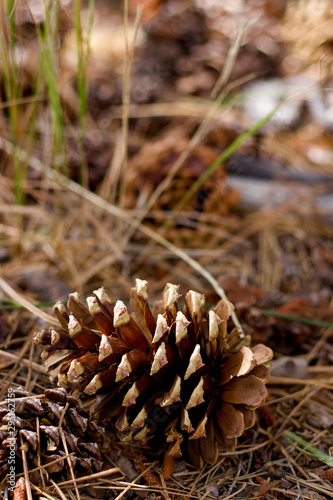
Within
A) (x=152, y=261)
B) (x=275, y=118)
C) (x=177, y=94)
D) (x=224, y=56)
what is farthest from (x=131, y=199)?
(x=224, y=56)

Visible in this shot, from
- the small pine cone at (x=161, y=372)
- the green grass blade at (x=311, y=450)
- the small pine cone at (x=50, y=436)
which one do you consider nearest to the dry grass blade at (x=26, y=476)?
the small pine cone at (x=50, y=436)

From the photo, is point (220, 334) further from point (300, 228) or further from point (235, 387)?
point (300, 228)

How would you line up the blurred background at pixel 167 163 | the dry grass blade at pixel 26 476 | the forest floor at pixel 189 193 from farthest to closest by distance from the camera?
the blurred background at pixel 167 163
the forest floor at pixel 189 193
the dry grass blade at pixel 26 476

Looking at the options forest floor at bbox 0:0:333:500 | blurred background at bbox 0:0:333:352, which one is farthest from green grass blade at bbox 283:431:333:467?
blurred background at bbox 0:0:333:352

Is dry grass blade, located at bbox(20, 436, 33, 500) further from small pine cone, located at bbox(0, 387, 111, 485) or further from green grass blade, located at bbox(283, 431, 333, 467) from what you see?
green grass blade, located at bbox(283, 431, 333, 467)

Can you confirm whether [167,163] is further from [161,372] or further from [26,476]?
[26,476]

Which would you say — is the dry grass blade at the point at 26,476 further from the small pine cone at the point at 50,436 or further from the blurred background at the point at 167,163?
the blurred background at the point at 167,163
